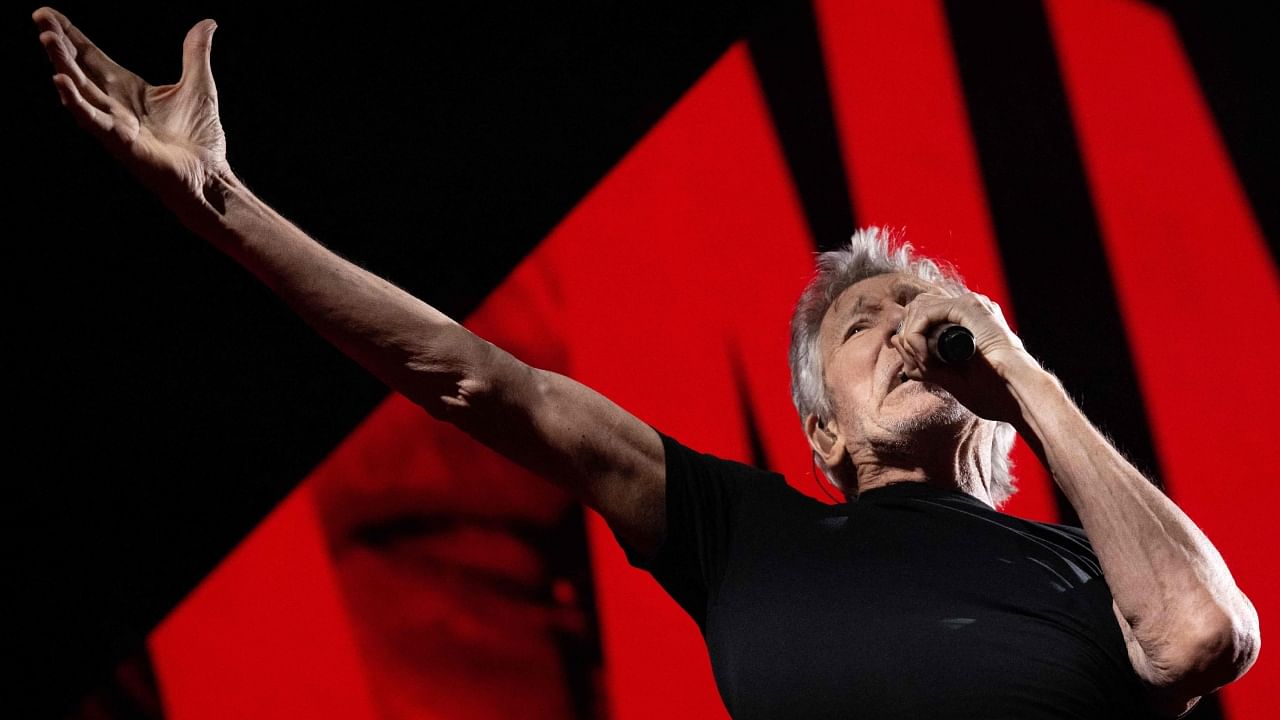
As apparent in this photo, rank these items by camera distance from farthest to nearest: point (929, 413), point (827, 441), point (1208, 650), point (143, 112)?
point (827, 441), point (929, 413), point (143, 112), point (1208, 650)

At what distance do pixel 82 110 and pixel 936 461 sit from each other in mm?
963

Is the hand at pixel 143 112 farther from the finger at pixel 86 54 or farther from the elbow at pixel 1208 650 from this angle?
the elbow at pixel 1208 650

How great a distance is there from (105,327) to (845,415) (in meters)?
1.04

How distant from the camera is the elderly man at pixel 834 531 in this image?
1.05 metres

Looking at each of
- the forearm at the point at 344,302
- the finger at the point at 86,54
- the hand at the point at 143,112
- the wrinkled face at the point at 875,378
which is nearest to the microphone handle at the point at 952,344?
the wrinkled face at the point at 875,378

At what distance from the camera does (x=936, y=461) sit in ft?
4.50

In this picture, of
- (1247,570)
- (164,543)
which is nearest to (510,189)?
(164,543)

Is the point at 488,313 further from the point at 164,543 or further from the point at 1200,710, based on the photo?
the point at 1200,710

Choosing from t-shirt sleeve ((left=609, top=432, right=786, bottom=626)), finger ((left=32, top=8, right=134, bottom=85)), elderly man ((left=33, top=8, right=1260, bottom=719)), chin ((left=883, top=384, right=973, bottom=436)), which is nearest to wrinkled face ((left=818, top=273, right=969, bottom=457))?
chin ((left=883, top=384, right=973, bottom=436))

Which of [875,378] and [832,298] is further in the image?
[832,298]

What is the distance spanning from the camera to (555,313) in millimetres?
1808

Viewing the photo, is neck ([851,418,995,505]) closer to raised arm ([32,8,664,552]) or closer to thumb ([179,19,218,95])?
raised arm ([32,8,664,552])

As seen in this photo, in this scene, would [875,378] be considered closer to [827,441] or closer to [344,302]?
[827,441]

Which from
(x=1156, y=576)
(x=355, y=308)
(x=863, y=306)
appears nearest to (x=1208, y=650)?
(x=1156, y=576)
